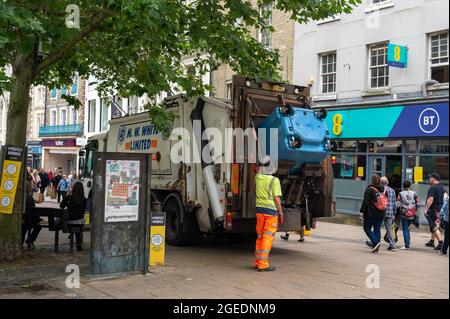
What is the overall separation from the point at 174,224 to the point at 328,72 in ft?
35.3

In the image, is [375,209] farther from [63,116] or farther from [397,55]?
[63,116]

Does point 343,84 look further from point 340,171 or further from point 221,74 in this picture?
point 221,74

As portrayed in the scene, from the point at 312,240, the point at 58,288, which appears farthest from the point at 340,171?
the point at 58,288

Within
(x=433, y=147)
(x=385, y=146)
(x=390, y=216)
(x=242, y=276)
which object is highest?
(x=385, y=146)

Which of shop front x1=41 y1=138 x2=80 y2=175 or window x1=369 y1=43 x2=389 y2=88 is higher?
window x1=369 y1=43 x2=389 y2=88

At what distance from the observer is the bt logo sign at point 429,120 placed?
51.4 ft

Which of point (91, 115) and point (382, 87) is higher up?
point (91, 115)

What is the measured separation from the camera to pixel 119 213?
26.5ft

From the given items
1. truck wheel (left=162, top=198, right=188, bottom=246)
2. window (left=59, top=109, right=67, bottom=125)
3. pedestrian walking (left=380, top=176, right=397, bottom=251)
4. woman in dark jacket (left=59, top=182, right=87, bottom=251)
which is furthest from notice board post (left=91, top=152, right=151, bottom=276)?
window (left=59, top=109, right=67, bottom=125)

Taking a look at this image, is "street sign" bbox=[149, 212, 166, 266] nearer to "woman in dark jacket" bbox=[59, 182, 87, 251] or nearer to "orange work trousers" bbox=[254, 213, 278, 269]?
"orange work trousers" bbox=[254, 213, 278, 269]

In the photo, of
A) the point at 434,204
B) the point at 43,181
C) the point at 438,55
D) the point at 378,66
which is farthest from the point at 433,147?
the point at 43,181

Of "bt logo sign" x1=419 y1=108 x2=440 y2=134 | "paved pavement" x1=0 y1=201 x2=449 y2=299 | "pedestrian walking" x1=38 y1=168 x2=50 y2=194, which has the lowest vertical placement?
"paved pavement" x1=0 y1=201 x2=449 y2=299

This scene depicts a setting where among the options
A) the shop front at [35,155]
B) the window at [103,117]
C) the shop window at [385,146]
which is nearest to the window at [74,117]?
the window at [103,117]

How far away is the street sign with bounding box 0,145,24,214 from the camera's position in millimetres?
9188
